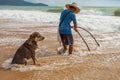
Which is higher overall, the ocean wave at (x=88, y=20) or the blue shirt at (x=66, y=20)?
the blue shirt at (x=66, y=20)

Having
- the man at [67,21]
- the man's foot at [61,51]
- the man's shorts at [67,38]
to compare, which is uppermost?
the man at [67,21]

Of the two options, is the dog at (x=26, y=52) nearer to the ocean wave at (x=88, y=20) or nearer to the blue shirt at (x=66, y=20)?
the blue shirt at (x=66, y=20)

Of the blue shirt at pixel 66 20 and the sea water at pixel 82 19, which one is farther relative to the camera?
the sea water at pixel 82 19

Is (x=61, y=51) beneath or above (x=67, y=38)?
beneath

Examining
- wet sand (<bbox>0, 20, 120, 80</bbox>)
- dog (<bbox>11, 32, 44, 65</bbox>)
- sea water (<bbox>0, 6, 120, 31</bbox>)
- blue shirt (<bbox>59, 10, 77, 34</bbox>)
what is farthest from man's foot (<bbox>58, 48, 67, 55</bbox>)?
sea water (<bbox>0, 6, 120, 31</bbox>)

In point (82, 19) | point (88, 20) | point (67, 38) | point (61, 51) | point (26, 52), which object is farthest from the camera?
point (82, 19)

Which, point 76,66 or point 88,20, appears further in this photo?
point 88,20

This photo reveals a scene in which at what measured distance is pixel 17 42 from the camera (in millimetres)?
11633

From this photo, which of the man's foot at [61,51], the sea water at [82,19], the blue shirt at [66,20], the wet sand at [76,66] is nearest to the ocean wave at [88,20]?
the sea water at [82,19]

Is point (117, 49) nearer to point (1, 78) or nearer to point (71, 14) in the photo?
point (71, 14)

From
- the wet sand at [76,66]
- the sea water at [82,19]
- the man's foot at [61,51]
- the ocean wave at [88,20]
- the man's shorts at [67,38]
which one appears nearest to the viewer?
the wet sand at [76,66]

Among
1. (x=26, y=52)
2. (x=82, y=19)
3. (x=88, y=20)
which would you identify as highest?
(x=26, y=52)

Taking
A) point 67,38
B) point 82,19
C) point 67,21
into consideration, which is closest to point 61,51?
point 67,38

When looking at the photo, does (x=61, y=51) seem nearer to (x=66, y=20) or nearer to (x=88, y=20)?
(x=66, y=20)
